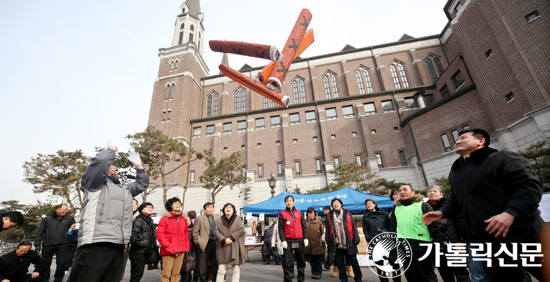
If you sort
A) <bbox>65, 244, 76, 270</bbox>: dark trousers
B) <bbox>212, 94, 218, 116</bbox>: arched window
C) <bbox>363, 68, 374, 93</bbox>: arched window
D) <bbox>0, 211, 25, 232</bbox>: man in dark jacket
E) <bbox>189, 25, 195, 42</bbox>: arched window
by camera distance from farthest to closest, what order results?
1. <bbox>189, 25, 195, 42</bbox>: arched window
2. <bbox>212, 94, 218, 116</bbox>: arched window
3. <bbox>363, 68, 374, 93</bbox>: arched window
4. <bbox>65, 244, 76, 270</bbox>: dark trousers
5. <bbox>0, 211, 25, 232</bbox>: man in dark jacket

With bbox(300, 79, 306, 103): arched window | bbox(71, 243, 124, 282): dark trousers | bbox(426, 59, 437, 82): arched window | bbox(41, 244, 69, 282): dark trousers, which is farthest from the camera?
bbox(300, 79, 306, 103): arched window

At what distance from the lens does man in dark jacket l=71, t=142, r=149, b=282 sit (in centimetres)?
246

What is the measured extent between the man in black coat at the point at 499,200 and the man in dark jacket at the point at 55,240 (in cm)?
737

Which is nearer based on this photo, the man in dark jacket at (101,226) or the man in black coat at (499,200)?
the man in black coat at (499,200)

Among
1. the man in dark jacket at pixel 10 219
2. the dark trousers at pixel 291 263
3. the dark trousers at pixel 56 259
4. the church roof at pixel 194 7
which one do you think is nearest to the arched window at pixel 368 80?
the church roof at pixel 194 7

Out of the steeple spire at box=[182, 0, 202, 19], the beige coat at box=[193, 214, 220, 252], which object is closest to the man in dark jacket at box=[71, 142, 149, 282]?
the beige coat at box=[193, 214, 220, 252]

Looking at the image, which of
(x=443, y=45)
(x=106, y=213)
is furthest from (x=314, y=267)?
(x=443, y=45)

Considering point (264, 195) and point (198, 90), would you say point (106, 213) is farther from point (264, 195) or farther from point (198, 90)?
point (198, 90)

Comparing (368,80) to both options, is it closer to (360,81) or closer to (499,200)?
(360,81)

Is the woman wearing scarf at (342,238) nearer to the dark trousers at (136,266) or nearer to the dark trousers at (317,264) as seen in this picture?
the dark trousers at (317,264)

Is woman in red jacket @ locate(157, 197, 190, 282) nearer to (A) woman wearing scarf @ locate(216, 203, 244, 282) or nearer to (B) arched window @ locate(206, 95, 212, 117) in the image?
(A) woman wearing scarf @ locate(216, 203, 244, 282)

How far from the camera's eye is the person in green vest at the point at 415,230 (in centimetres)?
324

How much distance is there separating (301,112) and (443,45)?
19706mm

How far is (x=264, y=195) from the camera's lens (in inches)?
1046
